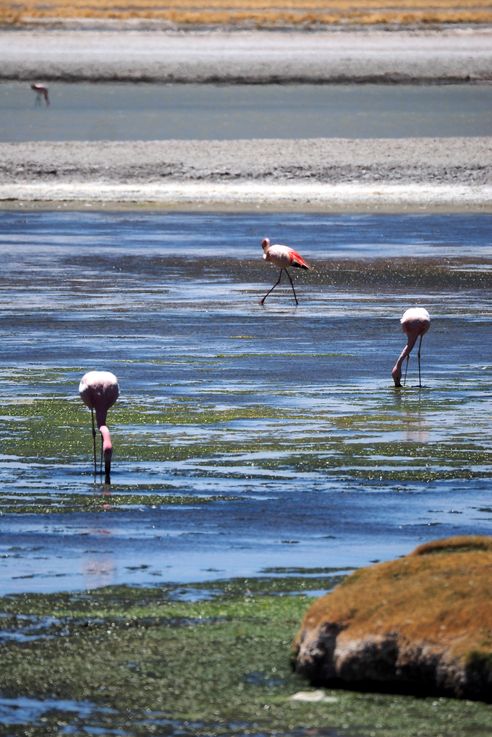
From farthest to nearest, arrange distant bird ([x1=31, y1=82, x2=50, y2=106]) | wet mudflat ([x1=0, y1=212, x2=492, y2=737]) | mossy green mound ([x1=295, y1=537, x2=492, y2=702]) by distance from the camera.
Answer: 1. distant bird ([x1=31, y1=82, x2=50, y2=106])
2. wet mudflat ([x1=0, y1=212, x2=492, y2=737])
3. mossy green mound ([x1=295, y1=537, x2=492, y2=702])

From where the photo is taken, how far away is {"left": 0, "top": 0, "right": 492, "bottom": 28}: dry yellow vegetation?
8275 cm

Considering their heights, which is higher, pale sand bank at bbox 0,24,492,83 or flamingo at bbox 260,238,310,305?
pale sand bank at bbox 0,24,492,83

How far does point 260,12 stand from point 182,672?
299ft

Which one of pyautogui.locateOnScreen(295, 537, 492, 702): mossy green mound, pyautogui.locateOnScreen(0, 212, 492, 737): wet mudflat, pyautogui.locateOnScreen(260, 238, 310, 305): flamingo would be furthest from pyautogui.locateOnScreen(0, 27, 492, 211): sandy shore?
pyautogui.locateOnScreen(295, 537, 492, 702): mossy green mound

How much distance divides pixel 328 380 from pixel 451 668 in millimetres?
8133

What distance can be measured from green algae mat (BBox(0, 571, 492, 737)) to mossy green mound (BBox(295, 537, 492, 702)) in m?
0.08

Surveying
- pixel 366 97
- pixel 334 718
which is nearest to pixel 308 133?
pixel 366 97

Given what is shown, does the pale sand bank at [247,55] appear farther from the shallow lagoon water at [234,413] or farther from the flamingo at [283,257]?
the flamingo at [283,257]

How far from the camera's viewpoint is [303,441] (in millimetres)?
12625

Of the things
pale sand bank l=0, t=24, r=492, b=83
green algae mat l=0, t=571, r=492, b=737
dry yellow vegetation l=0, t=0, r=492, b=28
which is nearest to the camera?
green algae mat l=0, t=571, r=492, b=737

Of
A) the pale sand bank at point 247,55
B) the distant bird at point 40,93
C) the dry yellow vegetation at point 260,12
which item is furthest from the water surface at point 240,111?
the dry yellow vegetation at point 260,12

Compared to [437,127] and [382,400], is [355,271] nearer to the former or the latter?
[382,400]

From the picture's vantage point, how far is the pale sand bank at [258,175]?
3262cm

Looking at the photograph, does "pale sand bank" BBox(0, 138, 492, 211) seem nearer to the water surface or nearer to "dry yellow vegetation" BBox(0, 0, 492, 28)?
the water surface
